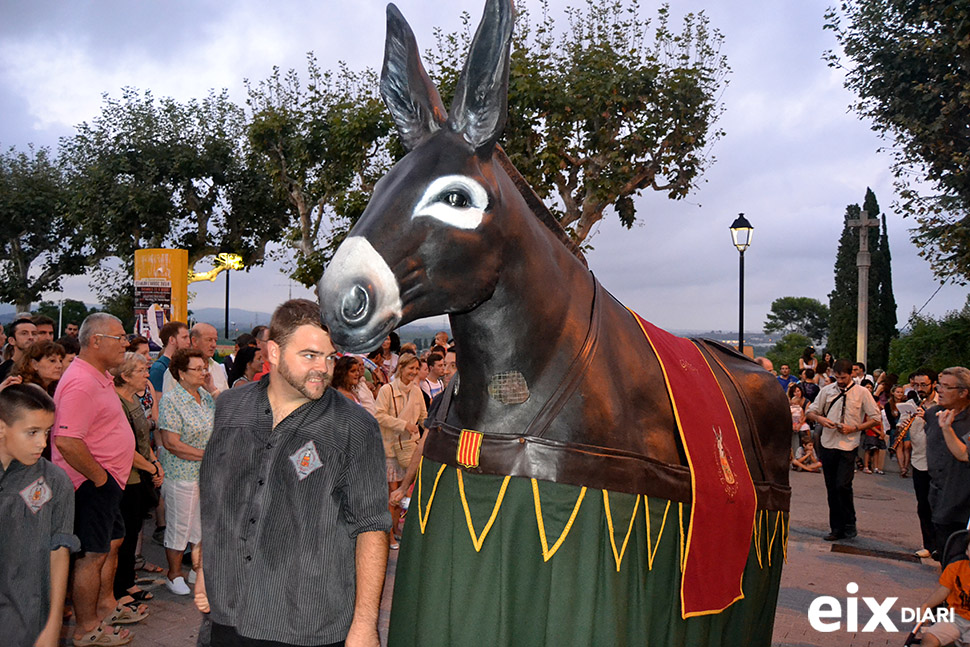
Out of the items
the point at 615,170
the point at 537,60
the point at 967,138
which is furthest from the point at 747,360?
the point at 967,138

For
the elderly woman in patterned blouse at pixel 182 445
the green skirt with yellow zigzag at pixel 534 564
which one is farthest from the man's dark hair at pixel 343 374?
the green skirt with yellow zigzag at pixel 534 564

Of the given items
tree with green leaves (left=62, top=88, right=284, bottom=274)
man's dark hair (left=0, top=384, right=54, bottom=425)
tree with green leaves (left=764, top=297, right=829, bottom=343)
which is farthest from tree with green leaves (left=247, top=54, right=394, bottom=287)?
tree with green leaves (left=764, top=297, right=829, bottom=343)

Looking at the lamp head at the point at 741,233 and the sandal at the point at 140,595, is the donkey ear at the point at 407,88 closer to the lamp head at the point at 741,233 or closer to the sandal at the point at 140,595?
the sandal at the point at 140,595

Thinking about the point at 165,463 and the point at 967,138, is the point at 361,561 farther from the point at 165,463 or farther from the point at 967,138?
the point at 967,138

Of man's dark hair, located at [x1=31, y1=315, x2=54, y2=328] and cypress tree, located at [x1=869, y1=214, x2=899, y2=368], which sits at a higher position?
cypress tree, located at [x1=869, y1=214, x2=899, y2=368]

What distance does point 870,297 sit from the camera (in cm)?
3012

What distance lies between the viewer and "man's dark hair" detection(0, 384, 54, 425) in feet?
10.9

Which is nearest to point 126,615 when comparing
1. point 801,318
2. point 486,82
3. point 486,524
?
point 486,524

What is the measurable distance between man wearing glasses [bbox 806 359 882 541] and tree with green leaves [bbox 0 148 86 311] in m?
25.0

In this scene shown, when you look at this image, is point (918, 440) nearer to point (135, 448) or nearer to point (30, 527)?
point (135, 448)

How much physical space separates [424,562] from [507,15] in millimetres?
1649

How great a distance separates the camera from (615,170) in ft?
50.4

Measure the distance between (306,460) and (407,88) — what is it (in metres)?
1.22

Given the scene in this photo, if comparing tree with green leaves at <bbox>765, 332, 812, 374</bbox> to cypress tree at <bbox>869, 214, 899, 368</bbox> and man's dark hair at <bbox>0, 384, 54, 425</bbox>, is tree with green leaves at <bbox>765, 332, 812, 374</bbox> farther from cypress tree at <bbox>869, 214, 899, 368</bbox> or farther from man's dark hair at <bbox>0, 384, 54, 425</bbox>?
man's dark hair at <bbox>0, 384, 54, 425</bbox>
